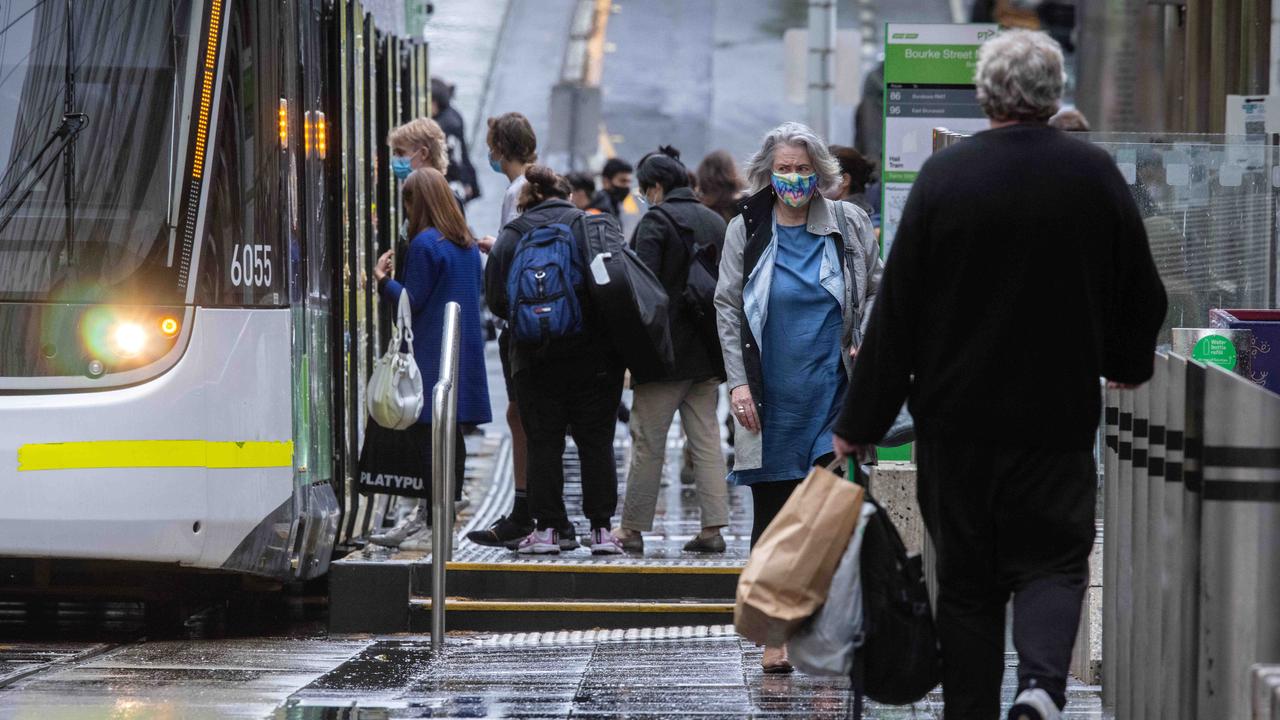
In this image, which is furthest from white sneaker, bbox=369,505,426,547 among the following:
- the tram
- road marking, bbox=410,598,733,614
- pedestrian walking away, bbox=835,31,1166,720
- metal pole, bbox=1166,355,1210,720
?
metal pole, bbox=1166,355,1210,720

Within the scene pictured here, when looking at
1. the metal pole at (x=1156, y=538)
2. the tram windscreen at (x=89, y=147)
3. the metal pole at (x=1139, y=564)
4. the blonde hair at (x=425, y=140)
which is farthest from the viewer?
the blonde hair at (x=425, y=140)

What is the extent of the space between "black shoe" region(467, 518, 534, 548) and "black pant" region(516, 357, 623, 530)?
11.9 inches

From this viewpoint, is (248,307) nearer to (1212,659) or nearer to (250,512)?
(250,512)

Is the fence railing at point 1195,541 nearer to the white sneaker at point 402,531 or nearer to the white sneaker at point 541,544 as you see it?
the white sneaker at point 541,544

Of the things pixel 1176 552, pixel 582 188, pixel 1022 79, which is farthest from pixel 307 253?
pixel 582 188

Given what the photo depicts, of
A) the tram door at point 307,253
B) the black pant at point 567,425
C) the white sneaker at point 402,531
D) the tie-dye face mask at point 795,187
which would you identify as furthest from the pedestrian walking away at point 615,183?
the tie-dye face mask at point 795,187

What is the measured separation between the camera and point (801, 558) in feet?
15.5

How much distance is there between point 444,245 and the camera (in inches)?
357

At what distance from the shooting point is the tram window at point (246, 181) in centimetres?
723

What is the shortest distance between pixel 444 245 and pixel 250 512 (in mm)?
2167

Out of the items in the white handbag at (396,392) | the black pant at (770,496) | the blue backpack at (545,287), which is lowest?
the black pant at (770,496)

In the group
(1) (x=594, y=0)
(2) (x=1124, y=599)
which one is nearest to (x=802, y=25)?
(1) (x=594, y=0)

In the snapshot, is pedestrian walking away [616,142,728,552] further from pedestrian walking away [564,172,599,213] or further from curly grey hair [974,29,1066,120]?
curly grey hair [974,29,1066,120]

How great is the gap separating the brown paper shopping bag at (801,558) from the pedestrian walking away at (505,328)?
4250 mm
